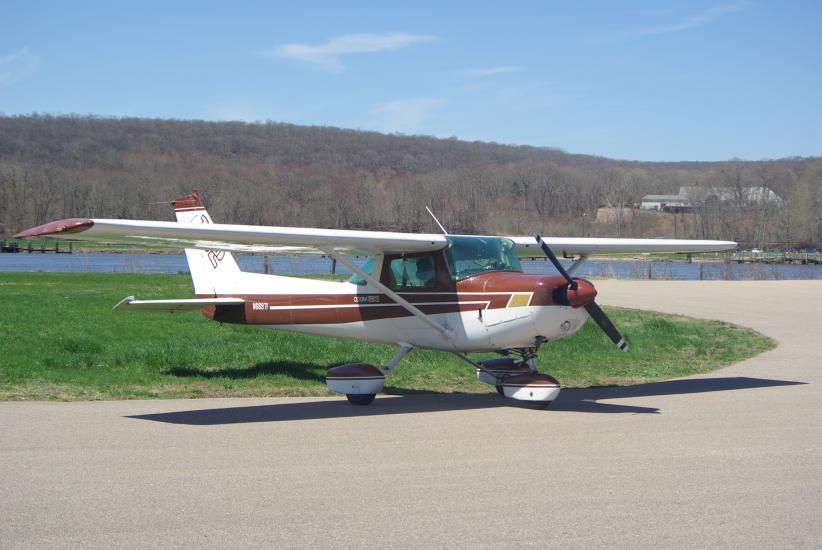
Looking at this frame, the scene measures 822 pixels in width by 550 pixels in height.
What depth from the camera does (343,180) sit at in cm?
10562

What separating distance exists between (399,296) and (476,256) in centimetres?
108

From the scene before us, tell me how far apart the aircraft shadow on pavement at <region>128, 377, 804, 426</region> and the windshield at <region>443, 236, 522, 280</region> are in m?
1.66

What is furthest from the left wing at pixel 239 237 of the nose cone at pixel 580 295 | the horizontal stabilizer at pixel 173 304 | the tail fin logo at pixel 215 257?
the nose cone at pixel 580 295

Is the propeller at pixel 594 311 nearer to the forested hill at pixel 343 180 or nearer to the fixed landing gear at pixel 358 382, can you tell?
the fixed landing gear at pixel 358 382

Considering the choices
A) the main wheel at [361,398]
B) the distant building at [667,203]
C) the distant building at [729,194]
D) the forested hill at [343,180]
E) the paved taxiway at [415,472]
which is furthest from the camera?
the distant building at [667,203]

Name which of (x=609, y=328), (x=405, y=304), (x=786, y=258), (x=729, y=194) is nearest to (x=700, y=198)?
(x=729, y=194)

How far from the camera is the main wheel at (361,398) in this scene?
35.5 feet

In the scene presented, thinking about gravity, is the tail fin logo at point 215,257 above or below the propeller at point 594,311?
above

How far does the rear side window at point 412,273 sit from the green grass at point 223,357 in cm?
196

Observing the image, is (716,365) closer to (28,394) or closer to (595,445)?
(595,445)

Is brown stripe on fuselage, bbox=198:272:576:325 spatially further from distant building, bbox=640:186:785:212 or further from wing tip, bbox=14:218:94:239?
distant building, bbox=640:186:785:212

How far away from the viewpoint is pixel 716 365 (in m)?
15.3

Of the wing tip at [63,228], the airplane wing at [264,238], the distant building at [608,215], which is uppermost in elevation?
the distant building at [608,215]

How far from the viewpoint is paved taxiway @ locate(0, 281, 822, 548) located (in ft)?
17.8
